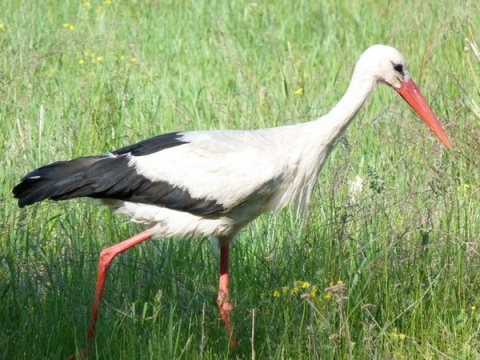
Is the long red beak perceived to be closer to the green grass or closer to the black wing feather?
the green grass

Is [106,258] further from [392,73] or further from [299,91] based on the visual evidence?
[299,91]

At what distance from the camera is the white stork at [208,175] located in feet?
15.2

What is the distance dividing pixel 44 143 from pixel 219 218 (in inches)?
68.8

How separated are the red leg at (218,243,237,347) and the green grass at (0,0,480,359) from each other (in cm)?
5

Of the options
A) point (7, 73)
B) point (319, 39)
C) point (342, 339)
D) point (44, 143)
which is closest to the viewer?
point (342, 339)

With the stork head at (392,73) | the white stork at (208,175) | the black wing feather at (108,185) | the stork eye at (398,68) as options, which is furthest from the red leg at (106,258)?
the stork eye at (398,68)

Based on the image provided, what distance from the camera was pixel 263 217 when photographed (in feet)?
18.1

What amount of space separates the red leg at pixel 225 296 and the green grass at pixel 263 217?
0.17ft

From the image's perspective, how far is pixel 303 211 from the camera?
16.5 ft

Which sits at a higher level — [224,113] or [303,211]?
[224,113]

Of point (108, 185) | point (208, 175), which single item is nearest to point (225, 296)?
point (208, 175)

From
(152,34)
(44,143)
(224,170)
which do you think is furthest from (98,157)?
(152,34)

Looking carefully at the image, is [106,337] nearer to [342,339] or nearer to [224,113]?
[342,339]

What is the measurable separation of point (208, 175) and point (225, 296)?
22.3 inches
